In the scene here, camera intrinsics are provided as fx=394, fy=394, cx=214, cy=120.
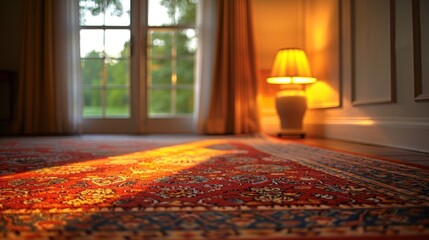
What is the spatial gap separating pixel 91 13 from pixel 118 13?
0.90 ft

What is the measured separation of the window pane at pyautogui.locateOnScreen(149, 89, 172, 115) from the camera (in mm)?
4098

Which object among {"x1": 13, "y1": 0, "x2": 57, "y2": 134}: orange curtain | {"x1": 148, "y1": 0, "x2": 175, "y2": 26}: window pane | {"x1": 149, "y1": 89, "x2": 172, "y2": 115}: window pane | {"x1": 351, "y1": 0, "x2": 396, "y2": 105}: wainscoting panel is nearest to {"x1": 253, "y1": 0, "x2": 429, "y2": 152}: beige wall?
{"x1": 351, "y1": 0, "x2": 396, "y2": 105}: wainscoting panel

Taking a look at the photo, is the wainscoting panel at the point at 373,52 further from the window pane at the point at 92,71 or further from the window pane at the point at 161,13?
the window pane at the point at 92,71

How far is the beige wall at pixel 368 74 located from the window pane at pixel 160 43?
135 centimetres

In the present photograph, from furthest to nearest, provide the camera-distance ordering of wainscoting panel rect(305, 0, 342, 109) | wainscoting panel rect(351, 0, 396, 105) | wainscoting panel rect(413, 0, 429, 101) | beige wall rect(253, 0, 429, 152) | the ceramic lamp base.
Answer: the ceramic lamp base < wainscoting panel rect(305, 0, 342, 109) < wainscoting panel rect(351, 0, 396, 105) < beige wall rect(253, 0, 429, 152) < wainscoting panel rect(413, 0, 429, 101)

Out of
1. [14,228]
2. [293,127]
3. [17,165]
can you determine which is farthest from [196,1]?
[14,228]

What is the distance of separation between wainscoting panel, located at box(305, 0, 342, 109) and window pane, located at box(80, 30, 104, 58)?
2095 mm

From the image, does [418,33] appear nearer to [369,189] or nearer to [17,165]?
[369,189]

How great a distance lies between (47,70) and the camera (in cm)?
385

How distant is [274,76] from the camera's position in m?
3.37

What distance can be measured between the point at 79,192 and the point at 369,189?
78cm

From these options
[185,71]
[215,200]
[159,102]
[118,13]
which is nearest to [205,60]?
[185,71]

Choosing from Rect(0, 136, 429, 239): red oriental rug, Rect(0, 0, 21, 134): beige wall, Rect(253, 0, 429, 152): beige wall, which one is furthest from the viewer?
Rect(0, 0, 21, 134): beige wall

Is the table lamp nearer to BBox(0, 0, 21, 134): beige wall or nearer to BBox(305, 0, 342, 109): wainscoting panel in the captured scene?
BBox(305, 0, 342, 109): wainscoting panel
